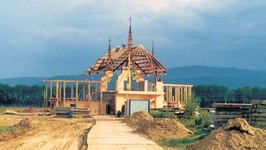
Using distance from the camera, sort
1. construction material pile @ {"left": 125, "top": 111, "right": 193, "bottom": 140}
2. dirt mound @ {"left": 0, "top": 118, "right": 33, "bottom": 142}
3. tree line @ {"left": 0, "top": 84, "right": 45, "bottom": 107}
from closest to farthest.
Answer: construction material pile @ {"left": 125, "top": 111, "right": 193, "bottom": 140}, dirt mound @ {"left": 0, "top": 118, "right": 33, "bottom": 142}, tree line @ {"left": 0, "top": 84, "right": 45, "bottom": 107}

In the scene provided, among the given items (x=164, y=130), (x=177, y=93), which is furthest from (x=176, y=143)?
(x=177, y=93)

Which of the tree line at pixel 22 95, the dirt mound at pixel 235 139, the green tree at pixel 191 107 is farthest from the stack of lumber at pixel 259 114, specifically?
the tree line at pixel 22 95

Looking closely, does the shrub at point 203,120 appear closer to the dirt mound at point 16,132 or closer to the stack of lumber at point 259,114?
the stack of lumber at point 259,114

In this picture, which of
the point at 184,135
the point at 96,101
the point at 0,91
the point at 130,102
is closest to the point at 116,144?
the point at 184,135

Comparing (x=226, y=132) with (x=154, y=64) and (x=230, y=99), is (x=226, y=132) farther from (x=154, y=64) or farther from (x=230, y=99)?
(x=230, y=99)

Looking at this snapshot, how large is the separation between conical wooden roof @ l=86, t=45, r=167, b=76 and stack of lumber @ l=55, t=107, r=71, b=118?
8.78 metres

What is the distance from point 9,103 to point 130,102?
79.2 meters

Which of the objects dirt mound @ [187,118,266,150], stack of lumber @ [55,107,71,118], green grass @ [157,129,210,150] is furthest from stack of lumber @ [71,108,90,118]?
dirt mound @ [187,118,266,150]

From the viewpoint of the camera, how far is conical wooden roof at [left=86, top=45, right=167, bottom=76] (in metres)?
60.4

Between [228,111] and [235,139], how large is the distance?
942cm

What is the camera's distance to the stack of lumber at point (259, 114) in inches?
961

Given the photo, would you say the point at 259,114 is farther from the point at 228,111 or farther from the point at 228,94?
the point at 228,94

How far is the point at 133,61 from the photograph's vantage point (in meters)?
61.9

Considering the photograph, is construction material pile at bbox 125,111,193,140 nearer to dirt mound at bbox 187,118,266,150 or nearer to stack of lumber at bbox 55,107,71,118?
dirt mound at bbox 187,118,266,150
